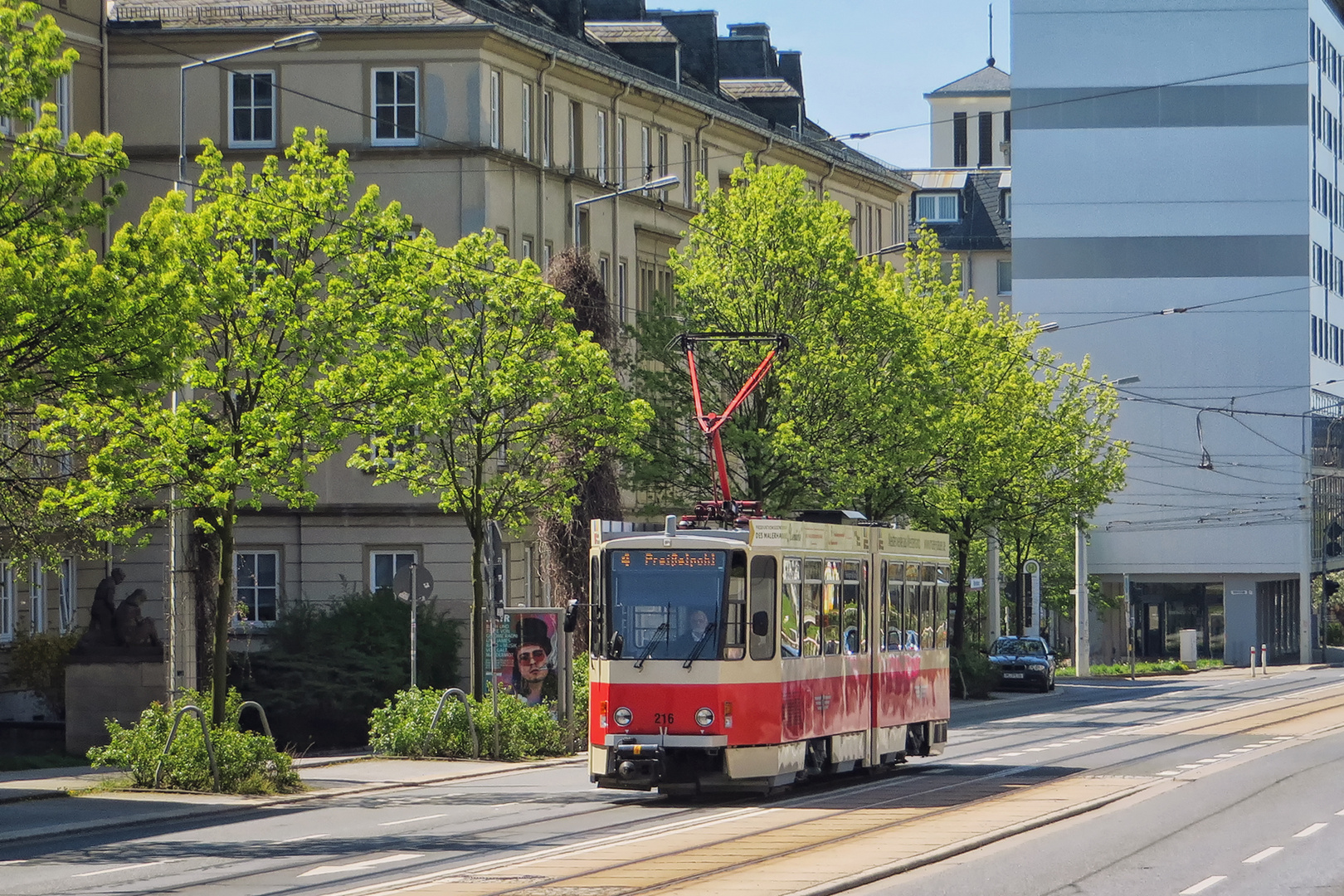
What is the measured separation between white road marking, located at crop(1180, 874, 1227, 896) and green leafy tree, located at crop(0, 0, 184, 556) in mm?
11058

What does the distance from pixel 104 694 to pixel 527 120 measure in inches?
693

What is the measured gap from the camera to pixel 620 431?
3105 cm

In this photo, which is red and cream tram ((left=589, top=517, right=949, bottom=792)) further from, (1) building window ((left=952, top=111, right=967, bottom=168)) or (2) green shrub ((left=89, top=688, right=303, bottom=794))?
(1) building window ((left=952, top=111, right=967, bottom=168))

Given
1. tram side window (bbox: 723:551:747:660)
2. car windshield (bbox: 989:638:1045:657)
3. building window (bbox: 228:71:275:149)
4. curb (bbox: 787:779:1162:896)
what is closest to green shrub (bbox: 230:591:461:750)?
building window (bbox: 228:71:275:149)

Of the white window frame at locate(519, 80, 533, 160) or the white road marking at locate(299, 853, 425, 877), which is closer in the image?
the white road marking at locate(299, 853, 425, 877)

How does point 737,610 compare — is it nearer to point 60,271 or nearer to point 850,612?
point 850,612

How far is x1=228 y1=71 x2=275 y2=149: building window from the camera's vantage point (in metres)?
43.2

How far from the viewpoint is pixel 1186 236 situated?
3344 inches

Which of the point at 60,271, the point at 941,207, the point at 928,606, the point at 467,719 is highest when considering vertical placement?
the point at 941,207

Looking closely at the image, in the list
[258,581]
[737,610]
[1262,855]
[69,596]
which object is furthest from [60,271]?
[258,581]

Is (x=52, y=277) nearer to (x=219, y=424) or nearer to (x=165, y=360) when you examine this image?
(x=165, y=360)

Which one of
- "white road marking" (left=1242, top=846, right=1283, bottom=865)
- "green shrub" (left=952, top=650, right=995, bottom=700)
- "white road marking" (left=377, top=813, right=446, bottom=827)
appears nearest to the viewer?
"white road marking" (left=1242, top=846, right=1283, bottom=865)

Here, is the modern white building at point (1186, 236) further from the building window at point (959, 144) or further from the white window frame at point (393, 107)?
the white window frame at point (393, 107)

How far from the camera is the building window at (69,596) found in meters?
40.8
